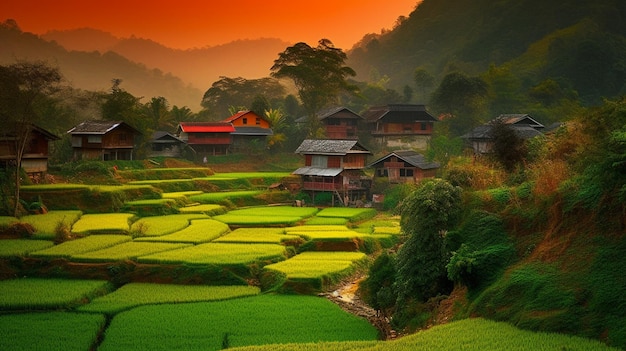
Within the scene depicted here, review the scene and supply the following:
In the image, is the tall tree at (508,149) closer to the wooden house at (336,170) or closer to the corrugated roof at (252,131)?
the wooden house at (336,170)

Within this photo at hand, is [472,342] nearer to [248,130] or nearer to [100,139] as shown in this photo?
[100,139]

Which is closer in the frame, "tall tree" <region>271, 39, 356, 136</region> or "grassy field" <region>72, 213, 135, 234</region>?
"grassy field" <region>72, 213, 135, 234</region>

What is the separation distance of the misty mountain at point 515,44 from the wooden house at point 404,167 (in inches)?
997

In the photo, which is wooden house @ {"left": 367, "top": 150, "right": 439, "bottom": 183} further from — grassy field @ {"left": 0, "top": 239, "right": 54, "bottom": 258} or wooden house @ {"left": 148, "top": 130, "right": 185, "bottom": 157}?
grassy field @ {"left": 0, "top": 239, "right": 54, "bottom": 258}

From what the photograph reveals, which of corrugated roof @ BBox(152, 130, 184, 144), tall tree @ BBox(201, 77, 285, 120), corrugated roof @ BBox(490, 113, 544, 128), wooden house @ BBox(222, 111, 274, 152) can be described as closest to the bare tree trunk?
corrugated roof @ BBox(152, 130, 184, 144)

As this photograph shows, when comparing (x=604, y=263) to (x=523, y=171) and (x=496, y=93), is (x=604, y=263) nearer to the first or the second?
(x=523, y=171)

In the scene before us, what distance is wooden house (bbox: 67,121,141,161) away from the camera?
49.3 m

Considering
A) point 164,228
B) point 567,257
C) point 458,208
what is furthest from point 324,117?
point 567,257

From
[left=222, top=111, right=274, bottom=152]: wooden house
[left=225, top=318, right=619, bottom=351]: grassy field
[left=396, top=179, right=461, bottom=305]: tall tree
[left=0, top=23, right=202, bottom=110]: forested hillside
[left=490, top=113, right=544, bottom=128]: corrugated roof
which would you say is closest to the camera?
[left=225, top=318, right=619, bottom=351]: grassy field

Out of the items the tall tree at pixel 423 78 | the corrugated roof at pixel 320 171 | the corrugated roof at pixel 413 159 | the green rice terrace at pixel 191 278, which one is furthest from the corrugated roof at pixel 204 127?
the tall tree at pixel 423 78

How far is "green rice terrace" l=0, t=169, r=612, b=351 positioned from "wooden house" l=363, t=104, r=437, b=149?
22187 mm

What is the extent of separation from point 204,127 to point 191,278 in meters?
35.1

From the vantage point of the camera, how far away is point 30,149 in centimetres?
4216

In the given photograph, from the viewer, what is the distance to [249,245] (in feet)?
99.6
